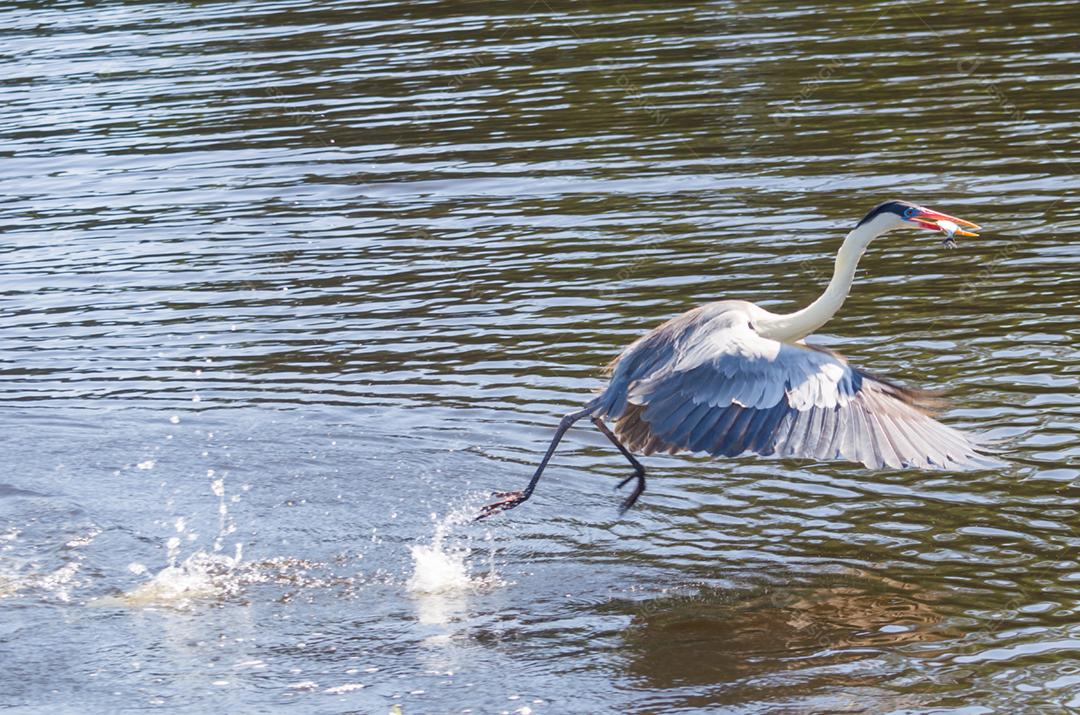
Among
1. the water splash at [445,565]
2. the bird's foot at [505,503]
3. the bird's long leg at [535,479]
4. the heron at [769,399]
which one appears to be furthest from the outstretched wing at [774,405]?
the water splash at [445,565]

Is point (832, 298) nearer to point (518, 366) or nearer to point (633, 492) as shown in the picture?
point (633, 492)

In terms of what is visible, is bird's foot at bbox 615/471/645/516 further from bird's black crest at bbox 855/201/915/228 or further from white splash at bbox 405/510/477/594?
bird's black crest at bbox 855/201/915/228

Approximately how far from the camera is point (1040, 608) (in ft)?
24.4

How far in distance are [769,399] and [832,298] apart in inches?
37.6

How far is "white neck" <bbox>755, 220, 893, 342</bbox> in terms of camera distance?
8391 millimetres

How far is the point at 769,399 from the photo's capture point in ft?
25.4

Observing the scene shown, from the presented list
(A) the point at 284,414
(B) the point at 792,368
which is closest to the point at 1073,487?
(B) the point at 792,368

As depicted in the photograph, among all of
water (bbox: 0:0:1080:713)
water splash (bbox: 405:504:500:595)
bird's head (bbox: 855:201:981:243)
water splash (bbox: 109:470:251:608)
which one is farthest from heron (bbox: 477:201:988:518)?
water splash (bbox: 109:470:251:608)

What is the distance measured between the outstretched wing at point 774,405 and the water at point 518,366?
0.79 metres

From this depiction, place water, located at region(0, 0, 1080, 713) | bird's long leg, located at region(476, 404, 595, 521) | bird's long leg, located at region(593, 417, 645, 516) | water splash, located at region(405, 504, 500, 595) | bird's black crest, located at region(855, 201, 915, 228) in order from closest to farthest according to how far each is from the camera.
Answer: water, located at region(0, 0, 1080, 713)
water splash, located at region(405, 504, 500, 595)
bird's black crest, located at region(855, 201, 915, 228)
bird's long leg, located at region(476, 404, 595, 521)
bird's long leg, located at region(593, 417, 645, 516)

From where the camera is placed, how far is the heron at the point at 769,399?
752 centimetres

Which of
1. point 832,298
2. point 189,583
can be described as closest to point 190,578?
point 189,583

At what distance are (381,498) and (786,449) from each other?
2.78 metres

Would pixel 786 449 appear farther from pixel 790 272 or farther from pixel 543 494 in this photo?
pixel 790 272
